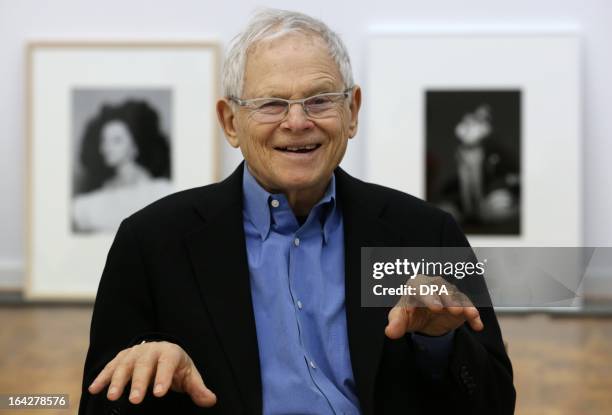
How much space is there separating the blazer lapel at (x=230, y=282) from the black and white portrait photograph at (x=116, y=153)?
4866 millimetres

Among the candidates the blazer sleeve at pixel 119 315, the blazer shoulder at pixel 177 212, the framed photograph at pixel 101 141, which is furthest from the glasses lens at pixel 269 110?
the framed photograph at pixel 101 141

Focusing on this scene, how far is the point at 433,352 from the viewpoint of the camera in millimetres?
1792

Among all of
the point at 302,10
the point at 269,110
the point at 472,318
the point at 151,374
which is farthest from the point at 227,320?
the point at 302,10

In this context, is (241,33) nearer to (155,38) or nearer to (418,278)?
(418,278)

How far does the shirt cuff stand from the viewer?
1.75 metres

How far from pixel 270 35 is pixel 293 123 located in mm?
203

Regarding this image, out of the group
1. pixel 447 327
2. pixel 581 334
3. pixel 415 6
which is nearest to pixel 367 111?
pixel 415 6

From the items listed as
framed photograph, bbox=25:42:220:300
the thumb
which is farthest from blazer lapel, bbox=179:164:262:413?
framed photograph, bbox=25:42:220:300

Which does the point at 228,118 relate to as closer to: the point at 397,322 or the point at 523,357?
the point at 397,322

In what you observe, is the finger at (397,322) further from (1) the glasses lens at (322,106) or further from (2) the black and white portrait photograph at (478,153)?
(2) the black and white portrait photograph at (478,153)

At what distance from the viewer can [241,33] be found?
2.03 m

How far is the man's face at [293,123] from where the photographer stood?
195 cm

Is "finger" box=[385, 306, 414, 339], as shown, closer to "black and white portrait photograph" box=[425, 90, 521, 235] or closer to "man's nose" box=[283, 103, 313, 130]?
"man's nose" box=[283, 103, 313, 130]

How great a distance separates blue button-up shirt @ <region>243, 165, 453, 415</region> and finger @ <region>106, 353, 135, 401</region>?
400 mm
